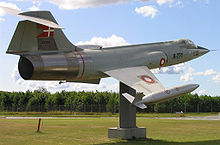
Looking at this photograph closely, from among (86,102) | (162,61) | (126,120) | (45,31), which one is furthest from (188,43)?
(86,102)

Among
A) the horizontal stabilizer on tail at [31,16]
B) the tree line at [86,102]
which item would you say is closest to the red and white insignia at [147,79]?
the horizontal stabilizer on tail at [31,16]

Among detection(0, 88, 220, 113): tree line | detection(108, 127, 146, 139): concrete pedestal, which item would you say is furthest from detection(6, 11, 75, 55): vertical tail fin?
detection(0, 88, 220, 113): tree line

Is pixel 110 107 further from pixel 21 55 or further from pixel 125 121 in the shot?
pixel 21 55

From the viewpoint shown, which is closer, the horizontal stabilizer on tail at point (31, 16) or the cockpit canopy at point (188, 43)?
the horizontal stabilizer on tail at point (31, 16)

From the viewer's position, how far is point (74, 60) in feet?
47.2

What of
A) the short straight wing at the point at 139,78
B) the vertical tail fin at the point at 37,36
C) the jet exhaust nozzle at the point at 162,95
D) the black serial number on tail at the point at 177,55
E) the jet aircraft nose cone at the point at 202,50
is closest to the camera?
the jet exhaust nozzle at the point at 162,95

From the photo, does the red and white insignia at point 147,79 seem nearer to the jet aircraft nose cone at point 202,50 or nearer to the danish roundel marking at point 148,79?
the danish roundel marking at point 148,79

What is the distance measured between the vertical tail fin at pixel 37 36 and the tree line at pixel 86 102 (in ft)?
169

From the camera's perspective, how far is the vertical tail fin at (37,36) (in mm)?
13289

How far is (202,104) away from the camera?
254 feet

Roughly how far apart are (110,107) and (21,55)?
177 feet

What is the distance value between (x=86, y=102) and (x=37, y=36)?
62.0 metres

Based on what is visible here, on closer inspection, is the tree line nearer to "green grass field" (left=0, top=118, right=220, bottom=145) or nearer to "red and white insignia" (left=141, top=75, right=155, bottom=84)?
"green grass field" (left=0, top=118, right=220, bottom=145)

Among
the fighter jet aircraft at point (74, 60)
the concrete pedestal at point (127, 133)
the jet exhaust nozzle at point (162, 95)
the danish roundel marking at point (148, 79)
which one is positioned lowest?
the concrete pedestal at point (127, 133)
